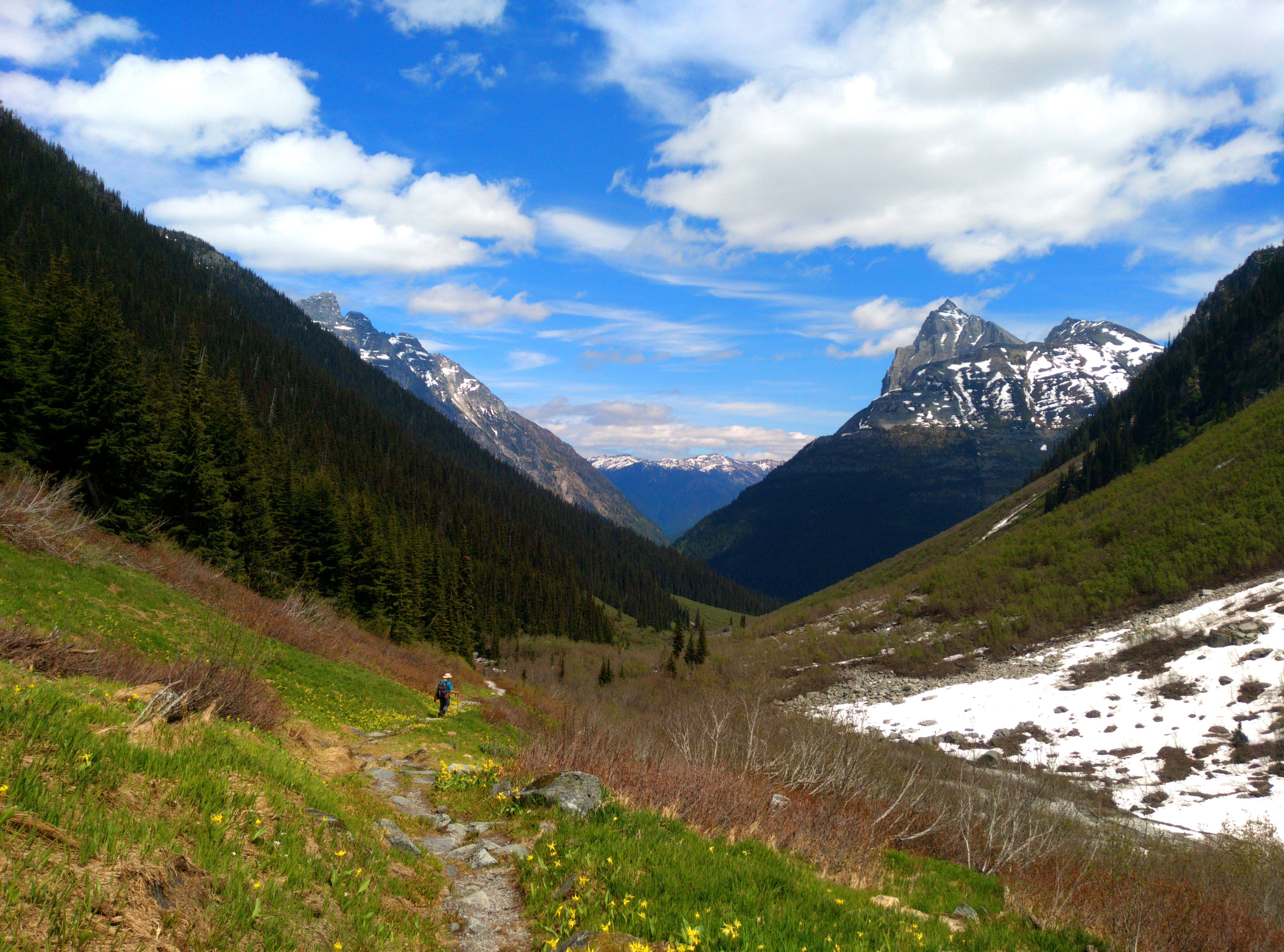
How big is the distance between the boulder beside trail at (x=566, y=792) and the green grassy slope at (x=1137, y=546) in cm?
4913

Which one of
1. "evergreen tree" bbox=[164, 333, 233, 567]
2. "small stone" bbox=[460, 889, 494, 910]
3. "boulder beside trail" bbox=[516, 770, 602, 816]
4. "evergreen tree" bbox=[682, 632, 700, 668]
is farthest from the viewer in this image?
"evergreen tree" bbox=[682, 632, 700, 668]

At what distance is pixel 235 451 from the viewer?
4053 cm

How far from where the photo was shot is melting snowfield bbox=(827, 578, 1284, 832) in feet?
79.0

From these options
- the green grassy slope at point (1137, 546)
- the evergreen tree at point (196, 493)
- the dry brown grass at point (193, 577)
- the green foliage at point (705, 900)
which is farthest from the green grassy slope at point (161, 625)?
the green grassy slope at point (1137, 546)

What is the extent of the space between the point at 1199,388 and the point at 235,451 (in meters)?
129

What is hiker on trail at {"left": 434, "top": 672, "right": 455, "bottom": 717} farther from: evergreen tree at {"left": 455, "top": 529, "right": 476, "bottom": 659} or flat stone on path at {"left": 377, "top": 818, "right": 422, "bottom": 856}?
evergreen tree at {"left": 455, "top": 529, "right": 476, "bottom": 659}

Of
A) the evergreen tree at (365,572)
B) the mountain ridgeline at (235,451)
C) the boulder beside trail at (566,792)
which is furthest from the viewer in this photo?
the evergreen tree at (365,572)

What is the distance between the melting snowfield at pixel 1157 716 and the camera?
79.0 feet

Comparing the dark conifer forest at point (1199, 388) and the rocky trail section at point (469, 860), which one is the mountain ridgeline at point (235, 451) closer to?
the rocky trail section at point (469, 860)

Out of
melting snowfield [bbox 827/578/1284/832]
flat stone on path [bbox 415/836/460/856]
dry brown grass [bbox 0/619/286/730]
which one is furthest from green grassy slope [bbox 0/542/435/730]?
melting snowfield [bbox 827/578/1284/832]

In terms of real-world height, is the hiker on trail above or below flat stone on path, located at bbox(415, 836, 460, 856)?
below

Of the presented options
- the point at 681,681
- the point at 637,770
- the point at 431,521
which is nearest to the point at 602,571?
the point at 431,521

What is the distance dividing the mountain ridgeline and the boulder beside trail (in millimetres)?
30498

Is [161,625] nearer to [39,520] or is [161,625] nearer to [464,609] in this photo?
[39,520]
